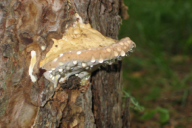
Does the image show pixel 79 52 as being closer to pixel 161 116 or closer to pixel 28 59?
pixel 28 59

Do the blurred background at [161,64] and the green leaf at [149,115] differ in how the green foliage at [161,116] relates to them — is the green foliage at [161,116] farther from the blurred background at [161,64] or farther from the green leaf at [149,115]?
the blurred background at [161,64]

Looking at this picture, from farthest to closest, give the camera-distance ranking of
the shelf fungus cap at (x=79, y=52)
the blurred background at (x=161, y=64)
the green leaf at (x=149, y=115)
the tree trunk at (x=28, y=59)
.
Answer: the blurred background at (x=161, y=64) < the green leaf at (x=149, y=115) < the tree trunk at (x=28, y=59) < the shelf fungus cap at (x=79, y=52)

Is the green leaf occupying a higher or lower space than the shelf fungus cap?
lower

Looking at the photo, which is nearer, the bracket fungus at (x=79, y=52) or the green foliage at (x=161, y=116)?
the bracket fungus at (x=79, y=52)

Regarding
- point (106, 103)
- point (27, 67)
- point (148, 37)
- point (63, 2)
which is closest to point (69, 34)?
point (63, 2)

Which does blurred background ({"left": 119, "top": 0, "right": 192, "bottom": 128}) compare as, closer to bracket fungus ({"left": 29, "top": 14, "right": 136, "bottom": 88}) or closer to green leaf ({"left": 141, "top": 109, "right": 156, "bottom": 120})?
green leaf ({"left": 141, "top": 109, "right": 156, "bottom": 120})

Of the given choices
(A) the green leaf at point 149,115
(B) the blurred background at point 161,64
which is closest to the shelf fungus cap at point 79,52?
(A) the green leaf at point 149,115

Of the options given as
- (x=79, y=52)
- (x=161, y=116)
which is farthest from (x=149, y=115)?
(x=79, y=52)

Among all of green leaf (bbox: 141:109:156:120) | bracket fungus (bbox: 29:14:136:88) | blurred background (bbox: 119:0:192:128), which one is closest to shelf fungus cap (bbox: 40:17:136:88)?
bracket fungus (bbox: 29:14:136:88)
